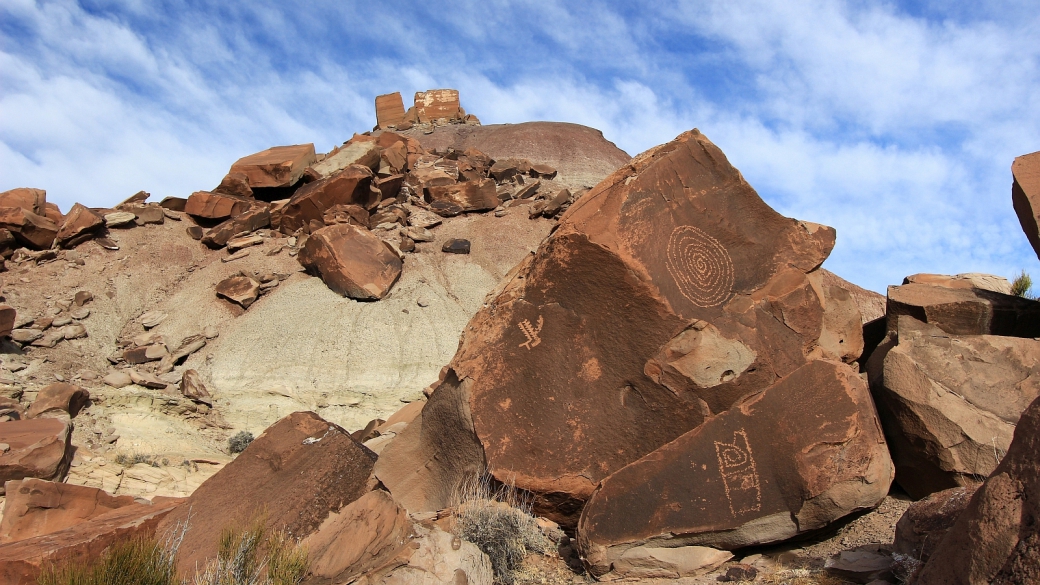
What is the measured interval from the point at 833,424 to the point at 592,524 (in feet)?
4.99

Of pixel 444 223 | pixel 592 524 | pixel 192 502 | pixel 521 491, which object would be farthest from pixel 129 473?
pixel 444 223

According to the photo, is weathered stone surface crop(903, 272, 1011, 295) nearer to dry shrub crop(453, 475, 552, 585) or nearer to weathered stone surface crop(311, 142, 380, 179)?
dry shrub crop(453, 475, 552, 585)

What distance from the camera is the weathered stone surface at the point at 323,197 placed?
18.4 m

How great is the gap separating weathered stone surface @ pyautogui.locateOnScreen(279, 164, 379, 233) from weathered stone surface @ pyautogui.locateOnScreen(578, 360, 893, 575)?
15036 mm

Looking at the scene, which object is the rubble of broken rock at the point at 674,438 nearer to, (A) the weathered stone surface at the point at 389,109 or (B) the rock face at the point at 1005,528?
(B) the rock face at the point at 1005,528

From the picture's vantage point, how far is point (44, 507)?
6.48 meters

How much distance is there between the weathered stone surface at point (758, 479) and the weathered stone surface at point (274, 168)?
1711cm

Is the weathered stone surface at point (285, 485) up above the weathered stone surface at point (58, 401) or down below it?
below

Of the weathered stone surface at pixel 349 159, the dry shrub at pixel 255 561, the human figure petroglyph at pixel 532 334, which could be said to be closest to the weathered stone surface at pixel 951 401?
the human figure petroglyph at pixel 532 334

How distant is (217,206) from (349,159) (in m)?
3.57

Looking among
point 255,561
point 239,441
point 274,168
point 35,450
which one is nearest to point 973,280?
point 255,561

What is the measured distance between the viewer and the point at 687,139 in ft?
18.5

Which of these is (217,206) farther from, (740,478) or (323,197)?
(740,478)

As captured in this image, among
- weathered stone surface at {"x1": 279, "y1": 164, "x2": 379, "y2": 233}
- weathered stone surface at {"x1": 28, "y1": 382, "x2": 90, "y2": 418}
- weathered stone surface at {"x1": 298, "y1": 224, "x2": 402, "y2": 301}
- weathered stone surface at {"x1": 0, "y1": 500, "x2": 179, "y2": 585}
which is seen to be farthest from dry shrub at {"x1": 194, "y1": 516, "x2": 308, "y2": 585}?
weathered stone surface at {"x1": 279, "y1": 164, "x2": 379, "y2": 233}
